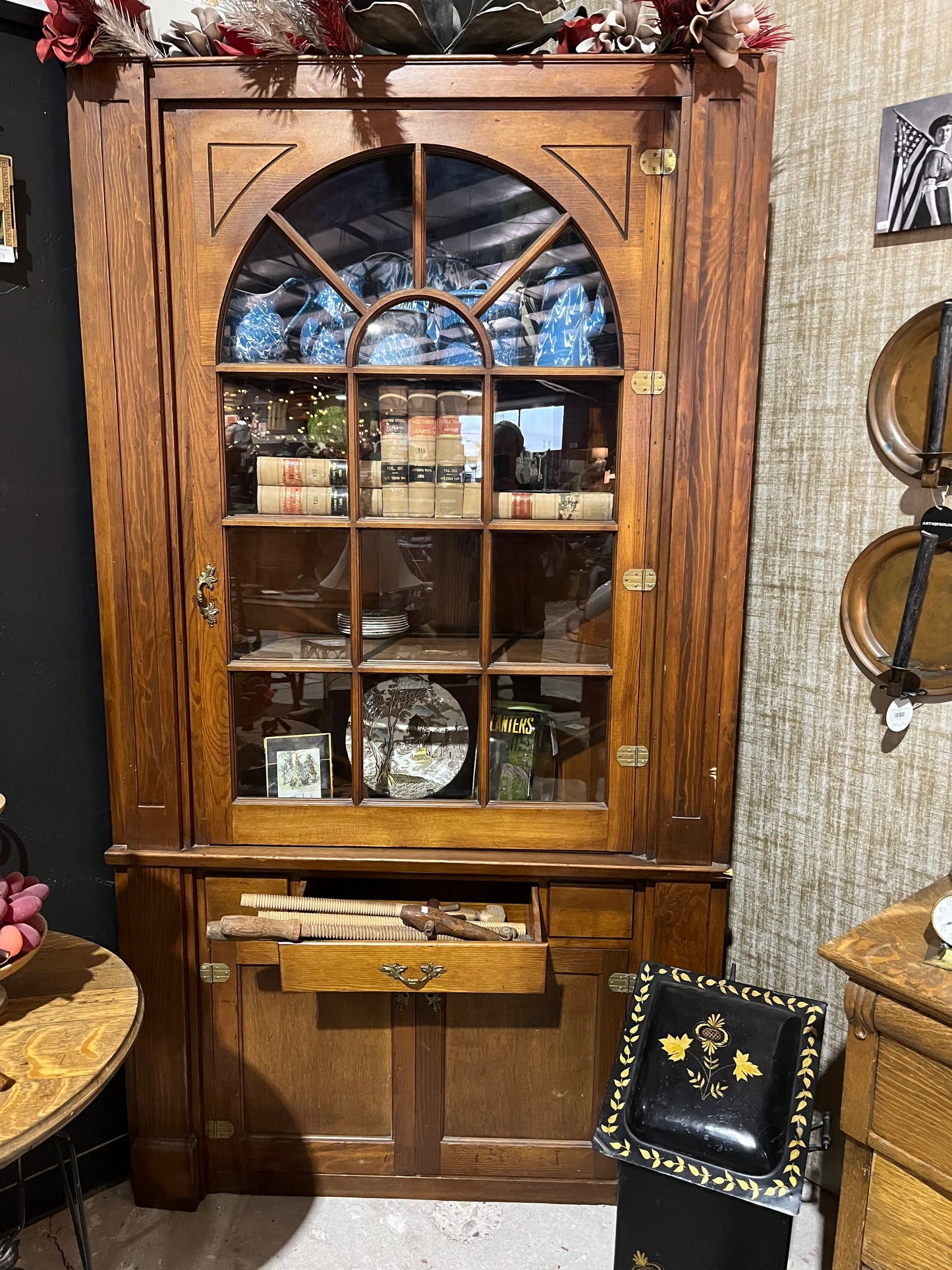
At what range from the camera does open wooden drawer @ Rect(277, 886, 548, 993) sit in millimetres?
1613

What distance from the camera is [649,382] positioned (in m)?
1.59

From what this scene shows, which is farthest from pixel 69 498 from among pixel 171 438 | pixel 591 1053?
pixel 591 1053

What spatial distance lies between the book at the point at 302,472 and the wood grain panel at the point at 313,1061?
98 cm

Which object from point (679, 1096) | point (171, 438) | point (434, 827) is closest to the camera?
point (679, 1096)

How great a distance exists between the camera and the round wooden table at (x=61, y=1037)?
3.70 feet

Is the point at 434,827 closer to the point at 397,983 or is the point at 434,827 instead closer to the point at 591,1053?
the point at 397,983

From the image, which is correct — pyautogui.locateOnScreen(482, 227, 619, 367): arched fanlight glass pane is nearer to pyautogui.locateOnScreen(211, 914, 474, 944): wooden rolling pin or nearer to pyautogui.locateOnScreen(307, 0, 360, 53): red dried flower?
pyautogui.locateOnScreen(307, 0, 360, 53): red dried flower

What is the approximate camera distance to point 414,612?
1754mm

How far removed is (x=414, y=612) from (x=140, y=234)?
32.6 inches

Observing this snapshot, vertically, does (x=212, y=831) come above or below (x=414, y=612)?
below

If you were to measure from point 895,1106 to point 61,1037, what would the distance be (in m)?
1.19

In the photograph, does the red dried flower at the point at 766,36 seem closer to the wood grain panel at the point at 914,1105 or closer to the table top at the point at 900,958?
Result: the table top at the point at 900,958

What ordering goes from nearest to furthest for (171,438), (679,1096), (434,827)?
(679,1096) → (171,438) → (434,827)

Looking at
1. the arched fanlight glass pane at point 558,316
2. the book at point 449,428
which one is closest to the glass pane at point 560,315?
the arched fanlight glass pane at point 558,316
